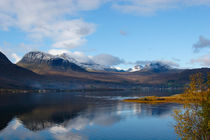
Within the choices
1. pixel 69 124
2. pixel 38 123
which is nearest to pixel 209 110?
pixel 69 124

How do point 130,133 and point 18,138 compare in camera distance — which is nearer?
point 18,138

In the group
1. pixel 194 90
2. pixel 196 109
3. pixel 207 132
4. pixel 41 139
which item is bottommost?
pixel 41 139

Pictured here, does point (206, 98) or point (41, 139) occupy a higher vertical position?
point (206, 98)

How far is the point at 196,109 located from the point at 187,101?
4.65ft

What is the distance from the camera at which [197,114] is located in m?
29.1

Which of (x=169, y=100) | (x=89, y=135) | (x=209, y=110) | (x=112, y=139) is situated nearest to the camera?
(x=209, y=110)

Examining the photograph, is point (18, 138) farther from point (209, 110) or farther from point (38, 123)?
point (209, 110)

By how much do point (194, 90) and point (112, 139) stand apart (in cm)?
2389

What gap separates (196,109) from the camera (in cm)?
2969

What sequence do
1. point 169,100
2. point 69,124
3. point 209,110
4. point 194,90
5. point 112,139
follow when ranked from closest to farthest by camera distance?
point 209,110 → point 194,90 → point 112,139 → point 69,124 → point 169,100

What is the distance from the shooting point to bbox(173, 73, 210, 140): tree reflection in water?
28470 millimetres

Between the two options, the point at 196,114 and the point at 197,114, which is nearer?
the point at 197,114

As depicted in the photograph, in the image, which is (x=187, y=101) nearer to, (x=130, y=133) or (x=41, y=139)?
(x=130, y=133)

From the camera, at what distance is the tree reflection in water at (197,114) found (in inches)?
1121
